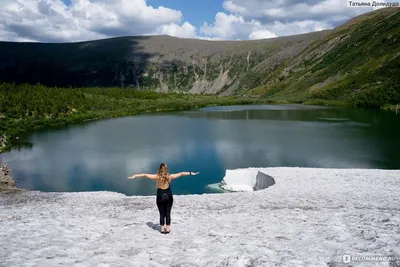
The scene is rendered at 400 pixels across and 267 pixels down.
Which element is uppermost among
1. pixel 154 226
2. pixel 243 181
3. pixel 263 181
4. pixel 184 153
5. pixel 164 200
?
pixel 164 200

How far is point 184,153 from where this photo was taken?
5712cm

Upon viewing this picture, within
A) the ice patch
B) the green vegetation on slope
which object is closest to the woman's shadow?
the ice patch

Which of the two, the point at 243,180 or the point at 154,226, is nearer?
the point at 154,226

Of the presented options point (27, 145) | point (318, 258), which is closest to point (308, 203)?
point (318, 258)

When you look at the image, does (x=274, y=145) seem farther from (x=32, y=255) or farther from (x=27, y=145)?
(x=32, y=255)

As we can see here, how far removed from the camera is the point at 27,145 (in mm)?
70312

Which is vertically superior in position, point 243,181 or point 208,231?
point 208,231

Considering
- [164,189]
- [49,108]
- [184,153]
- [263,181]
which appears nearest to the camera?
[164,189]

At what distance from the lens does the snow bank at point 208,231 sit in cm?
1166

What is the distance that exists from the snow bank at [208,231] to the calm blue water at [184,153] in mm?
15884

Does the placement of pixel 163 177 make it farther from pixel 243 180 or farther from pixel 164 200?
pixel 243 180

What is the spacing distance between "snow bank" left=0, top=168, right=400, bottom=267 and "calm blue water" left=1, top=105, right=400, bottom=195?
15.9 metres

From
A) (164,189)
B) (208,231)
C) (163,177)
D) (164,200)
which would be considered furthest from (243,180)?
(163,177)

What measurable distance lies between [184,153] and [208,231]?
42444 mm
